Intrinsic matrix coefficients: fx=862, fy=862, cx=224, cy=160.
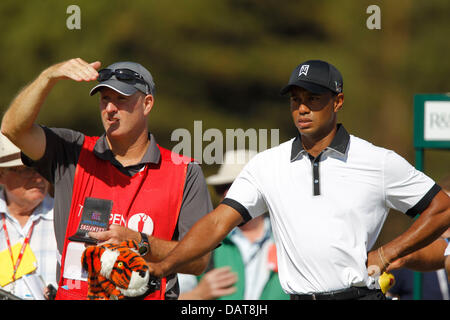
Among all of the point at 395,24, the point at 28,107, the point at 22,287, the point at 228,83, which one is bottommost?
the point at 22,287

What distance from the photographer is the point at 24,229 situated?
211 inches

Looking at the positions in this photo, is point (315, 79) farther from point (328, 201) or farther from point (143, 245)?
point (143, 245)

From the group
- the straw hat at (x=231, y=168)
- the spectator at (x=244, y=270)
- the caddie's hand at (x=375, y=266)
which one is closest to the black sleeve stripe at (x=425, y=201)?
the caddie's hand at (x=375, y=266)

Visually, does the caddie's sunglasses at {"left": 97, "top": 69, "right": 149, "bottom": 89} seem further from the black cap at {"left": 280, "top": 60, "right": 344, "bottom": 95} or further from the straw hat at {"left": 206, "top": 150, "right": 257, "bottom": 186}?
the straw hat at {"left": 206, "top": 150, "right": 257, "bottom": 186}

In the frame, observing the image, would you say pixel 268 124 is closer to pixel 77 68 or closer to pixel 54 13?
pixel 54 13

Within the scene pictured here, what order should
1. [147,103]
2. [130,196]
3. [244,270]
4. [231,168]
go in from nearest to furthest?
[130,196] < [147,103] < [244,270] < [231,168]

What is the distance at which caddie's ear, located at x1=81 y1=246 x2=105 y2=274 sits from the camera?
12.7 ft

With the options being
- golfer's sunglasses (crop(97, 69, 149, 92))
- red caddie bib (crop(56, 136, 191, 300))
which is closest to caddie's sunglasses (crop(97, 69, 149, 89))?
golfer's sunglasses (crop(97, 69, 149, 92))

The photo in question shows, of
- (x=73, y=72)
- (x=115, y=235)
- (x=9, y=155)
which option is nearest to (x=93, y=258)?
(x=115, y=235)

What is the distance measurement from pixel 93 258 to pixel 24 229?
5.33 feet

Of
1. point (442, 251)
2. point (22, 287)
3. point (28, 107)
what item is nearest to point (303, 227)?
point (442, 251)

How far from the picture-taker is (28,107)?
4.12m

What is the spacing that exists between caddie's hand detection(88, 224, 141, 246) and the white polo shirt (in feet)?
1.62

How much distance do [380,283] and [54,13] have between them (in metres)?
8.64
